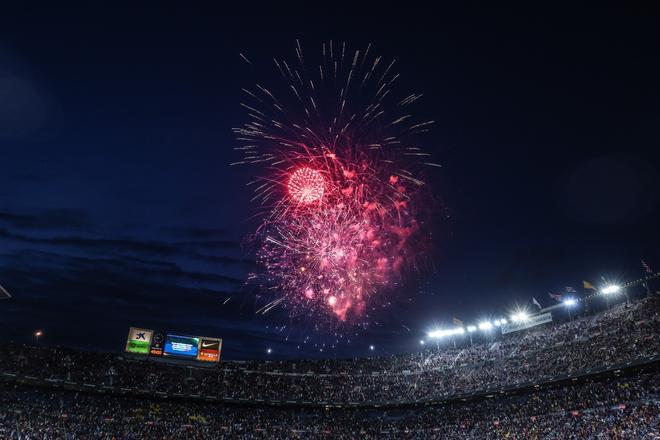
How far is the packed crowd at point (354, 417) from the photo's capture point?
38250mm

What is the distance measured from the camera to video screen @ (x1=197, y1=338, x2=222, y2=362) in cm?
5506

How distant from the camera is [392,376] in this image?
2517 inches

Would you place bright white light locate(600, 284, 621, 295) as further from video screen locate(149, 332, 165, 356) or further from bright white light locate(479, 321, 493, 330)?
video screen locate(149, 332, 165, 356)

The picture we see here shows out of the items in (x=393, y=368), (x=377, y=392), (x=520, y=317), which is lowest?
(x=377, y=392)

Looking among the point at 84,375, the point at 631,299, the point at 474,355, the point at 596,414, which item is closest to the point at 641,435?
the point at 596,414

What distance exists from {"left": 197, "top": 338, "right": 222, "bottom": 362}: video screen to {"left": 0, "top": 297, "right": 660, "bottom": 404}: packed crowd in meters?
9.13

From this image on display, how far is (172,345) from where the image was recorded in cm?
5384

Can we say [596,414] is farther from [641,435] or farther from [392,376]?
[392,376]

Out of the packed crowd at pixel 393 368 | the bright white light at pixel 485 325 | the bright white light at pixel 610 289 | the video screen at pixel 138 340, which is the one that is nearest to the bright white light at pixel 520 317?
the packed crowd at pixel 393 368

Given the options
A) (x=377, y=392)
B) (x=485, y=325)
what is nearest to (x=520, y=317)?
(x=485, y=325)

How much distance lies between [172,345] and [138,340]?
145 inches

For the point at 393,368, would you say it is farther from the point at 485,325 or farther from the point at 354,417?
the point at 485,325

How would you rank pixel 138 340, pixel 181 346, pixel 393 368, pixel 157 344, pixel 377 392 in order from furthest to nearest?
pixel 393 368, pixel 377 392, pixel 181 346, pixel 157 344, pixel 138 340

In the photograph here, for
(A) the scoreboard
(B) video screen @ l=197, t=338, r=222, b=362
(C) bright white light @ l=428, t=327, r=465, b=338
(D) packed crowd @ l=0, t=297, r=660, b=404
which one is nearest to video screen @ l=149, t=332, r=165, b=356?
(A) the scoreboard
